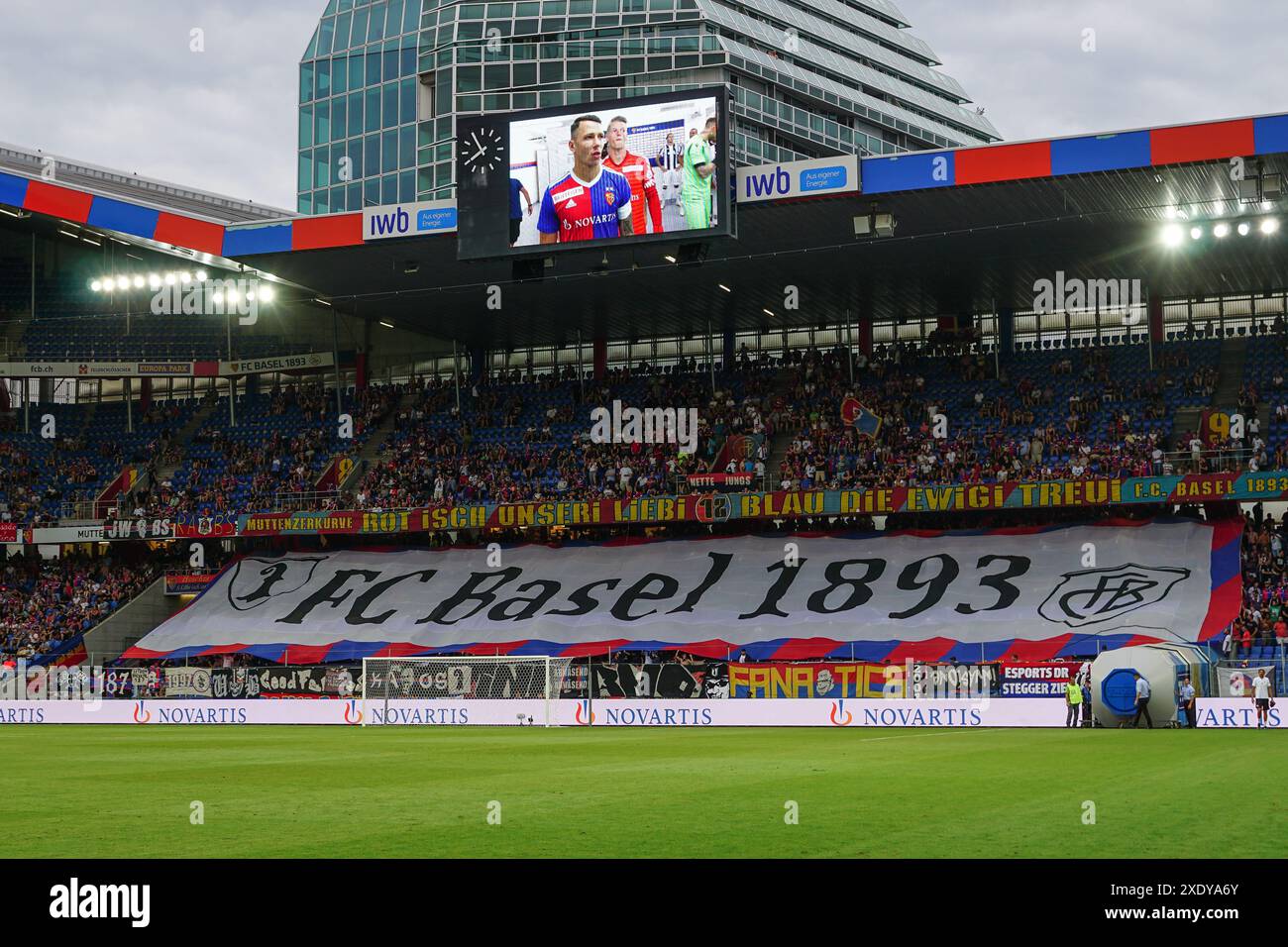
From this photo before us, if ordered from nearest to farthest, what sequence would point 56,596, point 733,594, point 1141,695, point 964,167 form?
point 1141,695
point 964,167
point 733,594
point 56,596

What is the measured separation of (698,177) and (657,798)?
30.5 meters

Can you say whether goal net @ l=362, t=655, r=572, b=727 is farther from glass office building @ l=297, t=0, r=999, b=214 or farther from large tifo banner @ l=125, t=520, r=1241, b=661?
glass office building @ l=297, t=0, r=999, b=214

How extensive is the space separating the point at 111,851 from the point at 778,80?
92024mm

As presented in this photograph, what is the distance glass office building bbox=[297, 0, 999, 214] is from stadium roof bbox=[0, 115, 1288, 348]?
23722 millimetres

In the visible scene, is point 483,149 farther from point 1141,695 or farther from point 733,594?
point 1141,695

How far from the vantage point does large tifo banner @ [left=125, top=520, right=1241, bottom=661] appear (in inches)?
1797

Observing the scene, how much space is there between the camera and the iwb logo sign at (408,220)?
4828 centimetres

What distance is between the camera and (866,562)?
5103 centimetres

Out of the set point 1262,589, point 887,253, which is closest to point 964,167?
point 887,253

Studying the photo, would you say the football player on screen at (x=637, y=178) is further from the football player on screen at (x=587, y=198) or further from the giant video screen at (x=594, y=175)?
the football player on screen at (x=587, y=198)

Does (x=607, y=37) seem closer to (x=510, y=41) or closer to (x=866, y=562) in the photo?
(x=510, y=41)

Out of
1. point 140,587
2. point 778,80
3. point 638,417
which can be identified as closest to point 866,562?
point 638,417

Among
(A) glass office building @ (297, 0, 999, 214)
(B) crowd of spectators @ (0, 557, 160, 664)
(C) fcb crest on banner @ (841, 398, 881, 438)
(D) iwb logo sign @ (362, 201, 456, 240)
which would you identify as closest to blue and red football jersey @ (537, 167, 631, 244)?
(D) iwb logo sign @ (362, 201, 456, 240)

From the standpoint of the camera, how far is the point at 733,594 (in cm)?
5100
